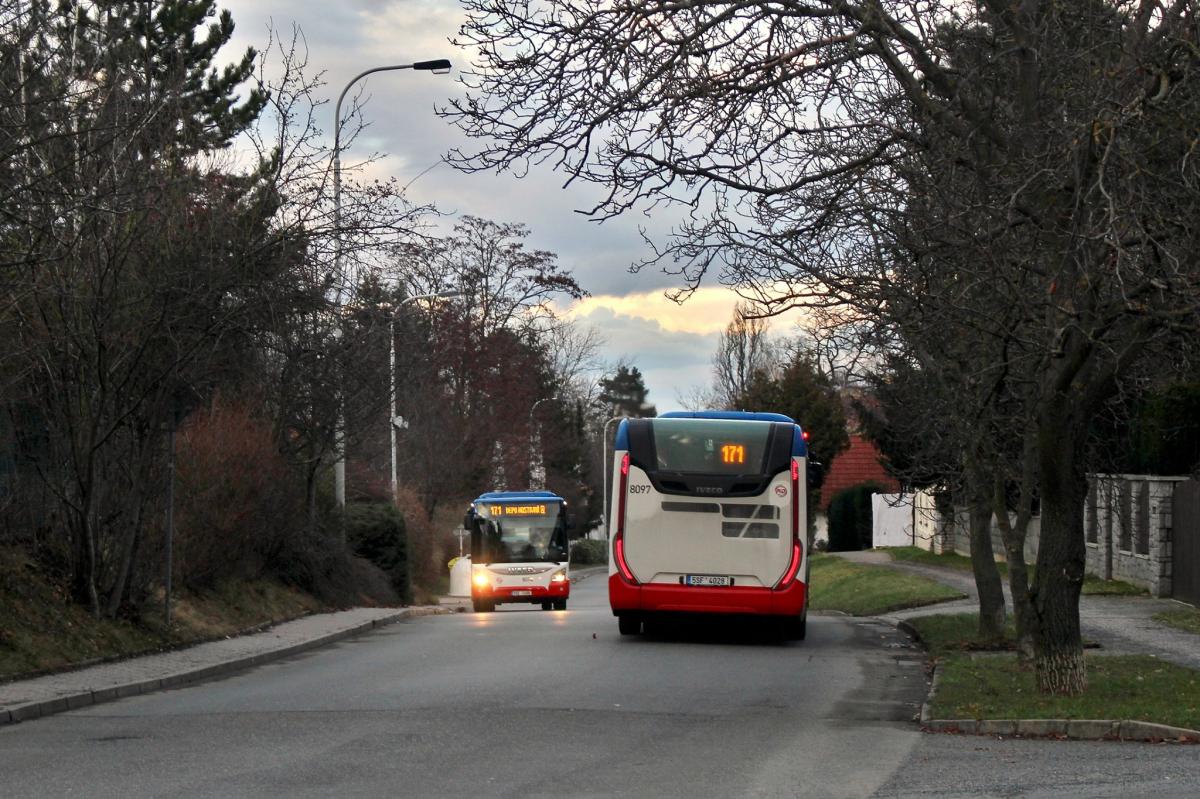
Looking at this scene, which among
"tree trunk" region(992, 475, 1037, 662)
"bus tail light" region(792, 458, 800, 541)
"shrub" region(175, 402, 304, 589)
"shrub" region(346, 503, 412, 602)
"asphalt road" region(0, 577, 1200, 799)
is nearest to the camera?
"asphalt road" region(0, 577, 1200, 799)

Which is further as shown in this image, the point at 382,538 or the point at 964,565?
the point at 964,565

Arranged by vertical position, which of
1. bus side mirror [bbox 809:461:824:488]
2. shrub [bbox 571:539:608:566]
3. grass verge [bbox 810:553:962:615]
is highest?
bus side mirror [bbox 809:461:824:488]

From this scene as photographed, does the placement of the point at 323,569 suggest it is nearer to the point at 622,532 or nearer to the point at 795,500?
the point at 622,532

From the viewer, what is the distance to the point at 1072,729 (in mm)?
11695

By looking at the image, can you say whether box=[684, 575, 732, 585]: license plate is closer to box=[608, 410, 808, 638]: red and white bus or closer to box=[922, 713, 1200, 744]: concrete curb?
box=[608, 410, 808, 638]: red and white bus

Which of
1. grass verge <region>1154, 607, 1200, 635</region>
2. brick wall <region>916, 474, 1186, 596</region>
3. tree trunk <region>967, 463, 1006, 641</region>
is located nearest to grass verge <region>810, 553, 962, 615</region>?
brick wall <region>916, 474, 1186, 596</region>

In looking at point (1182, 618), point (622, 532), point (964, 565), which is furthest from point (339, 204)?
point (964, 565)

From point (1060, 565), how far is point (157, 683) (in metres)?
9.20

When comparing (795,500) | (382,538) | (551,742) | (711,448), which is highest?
(711,448)

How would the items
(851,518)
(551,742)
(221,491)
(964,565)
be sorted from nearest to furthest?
(551,742)
(221,491)
(964,565)
(851,518)

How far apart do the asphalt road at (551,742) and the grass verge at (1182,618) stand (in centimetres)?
546

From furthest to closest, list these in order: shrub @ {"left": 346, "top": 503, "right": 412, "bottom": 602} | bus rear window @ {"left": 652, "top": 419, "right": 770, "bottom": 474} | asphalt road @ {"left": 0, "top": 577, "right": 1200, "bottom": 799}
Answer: shrub @ {"left": 346, "top": 503, "right": 412, "bottom": 602} → bus rear window @ {"left": 652, "top": 419, "right": 770, "bottom": 474} → asphalt road @ {"left": 0, "top": 577, "right": 1200, "bottom": 799}

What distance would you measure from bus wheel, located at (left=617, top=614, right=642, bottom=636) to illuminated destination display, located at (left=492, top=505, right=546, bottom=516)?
1895cm

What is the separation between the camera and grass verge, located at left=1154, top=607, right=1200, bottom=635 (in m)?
22.1
